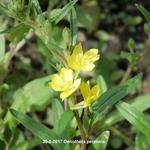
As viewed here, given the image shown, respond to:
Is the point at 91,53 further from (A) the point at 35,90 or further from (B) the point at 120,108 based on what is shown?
(A) the point at 35,90

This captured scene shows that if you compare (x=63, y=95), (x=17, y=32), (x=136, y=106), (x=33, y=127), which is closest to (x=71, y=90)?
(x=63, y=95)

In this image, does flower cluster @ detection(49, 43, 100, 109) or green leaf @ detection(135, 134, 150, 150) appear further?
green leaf @ detection(135, 134, 150, 150)

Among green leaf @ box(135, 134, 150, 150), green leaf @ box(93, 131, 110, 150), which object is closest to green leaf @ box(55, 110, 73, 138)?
green leaf @ box(93, 131, 110, 150)

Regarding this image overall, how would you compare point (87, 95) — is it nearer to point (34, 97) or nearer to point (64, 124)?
point (64, 124)

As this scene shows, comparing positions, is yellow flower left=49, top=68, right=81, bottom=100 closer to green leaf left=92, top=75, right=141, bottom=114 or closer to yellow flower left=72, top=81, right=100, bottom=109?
yellow flower left=72, top=81, right=100, bottom=109

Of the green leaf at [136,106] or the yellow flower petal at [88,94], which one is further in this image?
the green leaf at [136,106]

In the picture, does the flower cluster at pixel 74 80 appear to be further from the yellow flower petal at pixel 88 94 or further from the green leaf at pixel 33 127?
the green leaf at pixel 33 127

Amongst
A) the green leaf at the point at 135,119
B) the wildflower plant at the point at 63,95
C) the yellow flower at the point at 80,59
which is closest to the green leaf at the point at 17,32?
the wildflower plant at the point at 63,95
